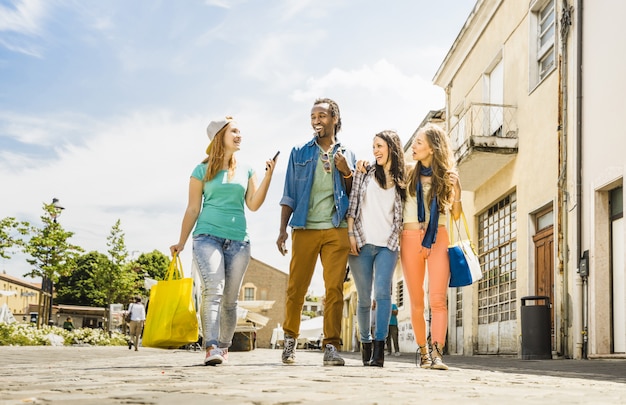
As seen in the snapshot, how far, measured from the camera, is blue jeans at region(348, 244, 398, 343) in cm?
648

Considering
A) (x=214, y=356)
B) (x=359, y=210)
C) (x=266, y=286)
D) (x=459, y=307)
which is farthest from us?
(x=266, y=286)

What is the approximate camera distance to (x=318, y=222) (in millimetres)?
6723

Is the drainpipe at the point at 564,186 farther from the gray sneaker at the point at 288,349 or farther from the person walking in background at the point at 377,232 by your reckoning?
the gray sneaker at the point at 288,349

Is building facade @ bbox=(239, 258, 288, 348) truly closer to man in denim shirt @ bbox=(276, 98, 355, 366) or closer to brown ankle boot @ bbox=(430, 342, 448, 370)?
man in denim shirt @ bbox=(276, 98, 355, 366)

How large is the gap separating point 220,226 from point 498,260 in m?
11.7

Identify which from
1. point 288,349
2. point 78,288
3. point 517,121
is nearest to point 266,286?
point 78,288

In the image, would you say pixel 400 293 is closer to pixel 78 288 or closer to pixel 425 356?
pixel 425 356

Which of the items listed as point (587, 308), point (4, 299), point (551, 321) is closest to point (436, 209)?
point (587, 308)

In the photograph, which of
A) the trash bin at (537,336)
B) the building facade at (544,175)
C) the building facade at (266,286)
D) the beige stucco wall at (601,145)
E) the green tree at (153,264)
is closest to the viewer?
the beige stucco wall at (601,145)

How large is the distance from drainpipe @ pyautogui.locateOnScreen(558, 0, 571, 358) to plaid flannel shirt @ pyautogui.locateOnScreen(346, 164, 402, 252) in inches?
271

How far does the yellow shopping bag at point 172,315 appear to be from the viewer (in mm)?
6336

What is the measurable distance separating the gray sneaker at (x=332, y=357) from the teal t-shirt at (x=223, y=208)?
1.09m

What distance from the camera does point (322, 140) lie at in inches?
273

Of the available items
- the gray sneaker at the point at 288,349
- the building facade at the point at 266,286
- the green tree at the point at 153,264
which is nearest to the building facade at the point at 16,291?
the green tree at the point at 153,264
